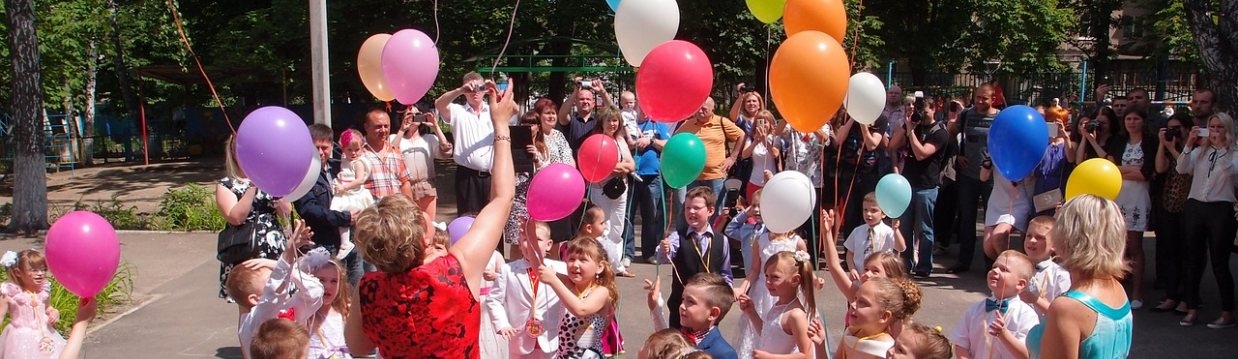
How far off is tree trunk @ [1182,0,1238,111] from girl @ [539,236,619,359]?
551cm

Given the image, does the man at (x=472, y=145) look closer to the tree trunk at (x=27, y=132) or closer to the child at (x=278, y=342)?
the child at (x=278, y=342)

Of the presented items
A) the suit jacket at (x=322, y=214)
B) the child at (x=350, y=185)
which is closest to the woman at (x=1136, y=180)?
the child at (x=350, y=185)

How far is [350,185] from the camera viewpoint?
5941mm

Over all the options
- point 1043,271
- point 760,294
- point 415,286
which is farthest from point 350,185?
point 1043,271

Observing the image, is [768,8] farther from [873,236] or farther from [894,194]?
[873,236]

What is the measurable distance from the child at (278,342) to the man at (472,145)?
3506 millimetres

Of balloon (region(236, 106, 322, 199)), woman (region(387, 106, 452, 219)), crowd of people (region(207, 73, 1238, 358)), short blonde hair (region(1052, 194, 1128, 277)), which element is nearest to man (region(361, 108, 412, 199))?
crowd of people (region(207, 73, 1238, 358))

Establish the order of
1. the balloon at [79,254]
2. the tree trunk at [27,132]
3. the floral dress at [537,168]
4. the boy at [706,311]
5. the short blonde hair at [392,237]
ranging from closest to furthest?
the short blonde hair at [392,237]
the balloon at [79,254]
the boy at [706,311]
the floral dress at [537,168]
the tree trunk at [27,132]

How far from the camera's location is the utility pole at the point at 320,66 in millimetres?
7387

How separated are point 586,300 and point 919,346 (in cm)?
150

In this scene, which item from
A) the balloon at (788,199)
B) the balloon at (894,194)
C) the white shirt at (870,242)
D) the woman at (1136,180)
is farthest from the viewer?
the woman at (1136,180)

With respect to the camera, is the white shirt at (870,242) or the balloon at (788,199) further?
the white shirt at (870,242)

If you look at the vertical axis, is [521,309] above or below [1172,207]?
below

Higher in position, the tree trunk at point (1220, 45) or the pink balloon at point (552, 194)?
the tree trunk at point (1220, 45)
